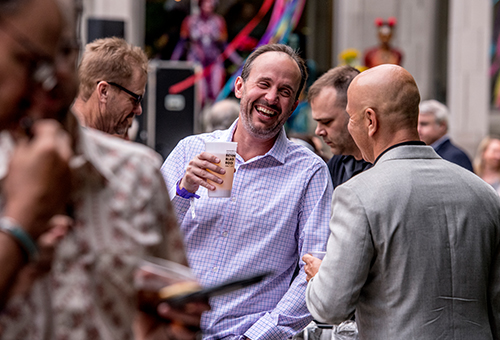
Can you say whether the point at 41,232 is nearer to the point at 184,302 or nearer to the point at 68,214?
the point at 68,214

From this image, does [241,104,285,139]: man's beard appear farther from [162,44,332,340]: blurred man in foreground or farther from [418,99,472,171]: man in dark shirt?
[418,99,472,171]: man in dark shirt

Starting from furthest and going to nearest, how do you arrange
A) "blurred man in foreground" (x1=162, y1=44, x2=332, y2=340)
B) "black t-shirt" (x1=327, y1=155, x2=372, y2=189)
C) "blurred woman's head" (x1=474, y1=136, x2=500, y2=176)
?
"blurred woman's head" (x1=474, y1=136, x2=500, y2=176), "black t-shirt" (x1=327, y1=155, x2=372, y2=189), "blurred man in foreground" (x1=162, y1=44, x2=332, y2=340)

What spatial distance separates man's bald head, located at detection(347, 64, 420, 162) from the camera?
2.29 m

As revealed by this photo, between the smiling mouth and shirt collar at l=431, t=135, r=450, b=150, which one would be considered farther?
shirt collar at l=431, t=135, r=450, b=150

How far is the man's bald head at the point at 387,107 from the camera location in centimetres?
229

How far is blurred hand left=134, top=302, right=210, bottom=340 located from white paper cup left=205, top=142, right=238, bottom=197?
50.5 inches

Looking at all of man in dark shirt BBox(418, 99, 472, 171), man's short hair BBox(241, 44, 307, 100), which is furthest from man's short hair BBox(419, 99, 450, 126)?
man's short hair BBox(241, 44, 307, 100)

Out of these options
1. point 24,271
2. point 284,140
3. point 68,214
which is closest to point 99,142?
point 68,214

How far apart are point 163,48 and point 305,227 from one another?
11.6 m

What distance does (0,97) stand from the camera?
39.6 inches

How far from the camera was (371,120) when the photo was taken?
2314mm

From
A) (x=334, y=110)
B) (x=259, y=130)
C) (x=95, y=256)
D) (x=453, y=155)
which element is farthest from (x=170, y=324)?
(x=453, y=155)

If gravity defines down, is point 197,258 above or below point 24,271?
below

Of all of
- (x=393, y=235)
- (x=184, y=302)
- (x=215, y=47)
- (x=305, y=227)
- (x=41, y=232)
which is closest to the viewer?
(x=41, y=232)
